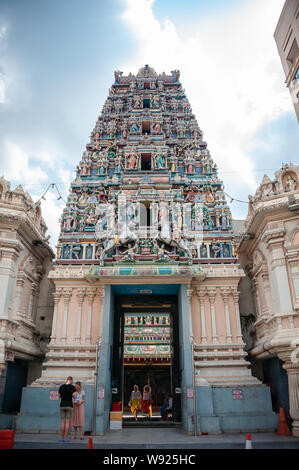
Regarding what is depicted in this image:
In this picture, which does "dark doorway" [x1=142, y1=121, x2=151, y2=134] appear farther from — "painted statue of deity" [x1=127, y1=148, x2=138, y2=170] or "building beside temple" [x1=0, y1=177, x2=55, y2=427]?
"building beside temple" [x1=0, y1=177, x2=55, y2=427]

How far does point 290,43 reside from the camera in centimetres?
1066

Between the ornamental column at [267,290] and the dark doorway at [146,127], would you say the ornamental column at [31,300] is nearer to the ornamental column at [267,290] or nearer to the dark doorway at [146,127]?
the ornamental column at [267,290]

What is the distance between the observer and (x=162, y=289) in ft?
52.2

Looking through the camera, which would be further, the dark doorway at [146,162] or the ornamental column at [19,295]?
the dark doorway at [146,162]

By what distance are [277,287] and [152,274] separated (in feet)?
16.7

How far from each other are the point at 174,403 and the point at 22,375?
7.25 meters

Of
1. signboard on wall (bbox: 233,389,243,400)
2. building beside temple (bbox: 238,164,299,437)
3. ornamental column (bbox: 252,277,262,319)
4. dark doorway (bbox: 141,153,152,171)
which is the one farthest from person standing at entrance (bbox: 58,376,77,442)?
dark doorway (bbox: 141,153,152,171)

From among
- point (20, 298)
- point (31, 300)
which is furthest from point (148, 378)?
point (20, 298)

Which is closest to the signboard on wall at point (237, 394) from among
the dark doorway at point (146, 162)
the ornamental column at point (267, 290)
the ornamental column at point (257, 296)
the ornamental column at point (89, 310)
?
the ornamental column at point (267, 290)

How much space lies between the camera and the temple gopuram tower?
1300 cm

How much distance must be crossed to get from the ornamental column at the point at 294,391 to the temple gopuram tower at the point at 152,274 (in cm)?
105

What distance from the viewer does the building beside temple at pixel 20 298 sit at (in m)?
13.6

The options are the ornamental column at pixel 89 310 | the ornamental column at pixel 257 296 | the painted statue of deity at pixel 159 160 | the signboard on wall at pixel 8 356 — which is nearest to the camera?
the signboard on wall at pixel 8 356
